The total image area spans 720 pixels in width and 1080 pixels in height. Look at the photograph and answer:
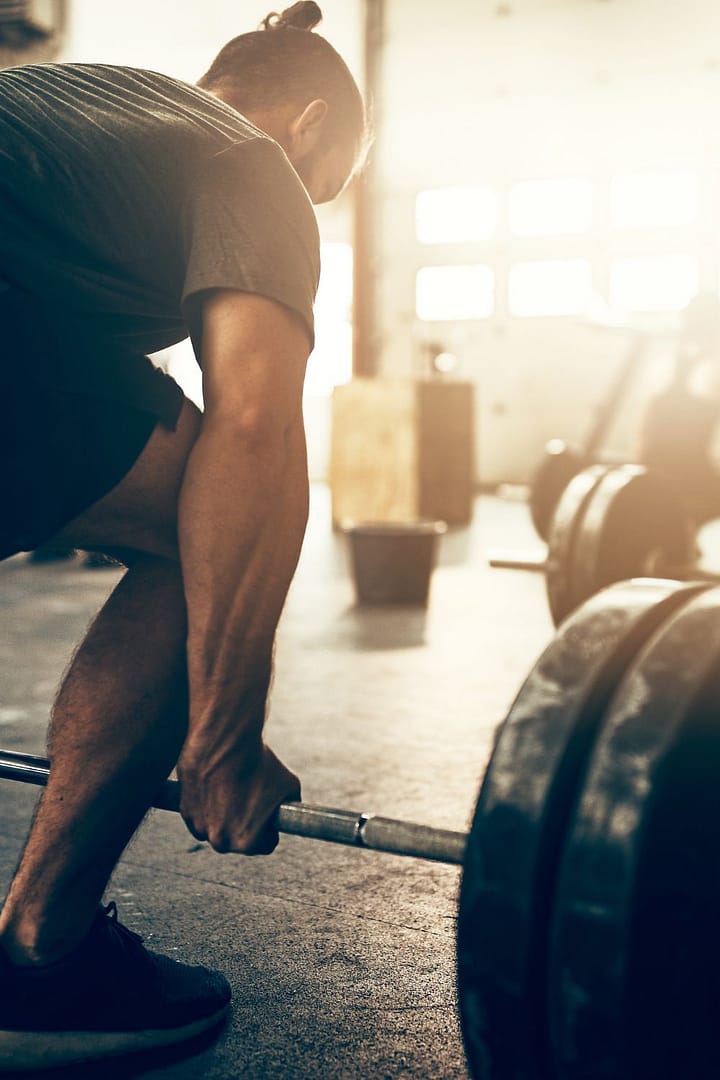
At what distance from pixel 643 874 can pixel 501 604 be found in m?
2.88

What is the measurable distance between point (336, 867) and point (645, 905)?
798mm

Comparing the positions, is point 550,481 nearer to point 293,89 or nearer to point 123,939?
point 293,89

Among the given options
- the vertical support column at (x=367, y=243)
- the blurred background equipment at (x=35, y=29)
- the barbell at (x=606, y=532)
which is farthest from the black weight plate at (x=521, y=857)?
the blurred background equipment at (x=35, y=29)

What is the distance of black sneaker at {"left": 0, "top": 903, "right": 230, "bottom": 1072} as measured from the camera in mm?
894

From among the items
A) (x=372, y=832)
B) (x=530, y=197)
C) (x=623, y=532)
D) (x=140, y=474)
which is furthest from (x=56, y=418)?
(x=530, y=197)

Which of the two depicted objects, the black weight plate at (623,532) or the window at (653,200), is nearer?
the black weight plate at (623,532)

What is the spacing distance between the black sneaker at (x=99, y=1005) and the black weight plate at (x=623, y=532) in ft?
5.30

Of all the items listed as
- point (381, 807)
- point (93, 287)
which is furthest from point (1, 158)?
point (381, 807)

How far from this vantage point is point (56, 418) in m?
0.88

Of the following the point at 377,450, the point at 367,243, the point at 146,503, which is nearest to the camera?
the point at 146,503

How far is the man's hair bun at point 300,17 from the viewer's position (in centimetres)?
126

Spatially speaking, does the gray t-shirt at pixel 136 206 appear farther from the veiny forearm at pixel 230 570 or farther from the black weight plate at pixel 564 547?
the black weight plate at pixel 564 547

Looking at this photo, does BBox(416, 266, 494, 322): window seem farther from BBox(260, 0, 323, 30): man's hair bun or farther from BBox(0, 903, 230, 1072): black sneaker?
BBox(0, 903, 230, 1072): black sneaker

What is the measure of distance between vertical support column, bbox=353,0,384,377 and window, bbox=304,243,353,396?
227 cm
